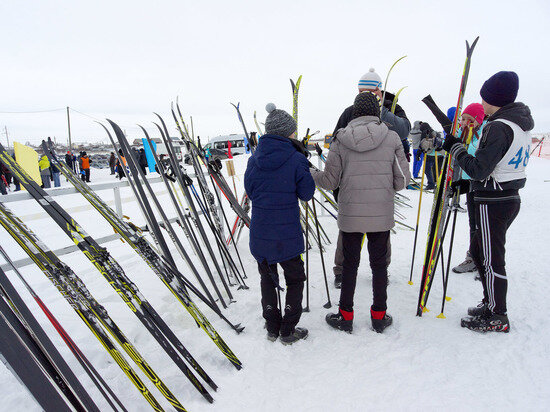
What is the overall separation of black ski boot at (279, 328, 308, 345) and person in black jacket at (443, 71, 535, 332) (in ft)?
3.21

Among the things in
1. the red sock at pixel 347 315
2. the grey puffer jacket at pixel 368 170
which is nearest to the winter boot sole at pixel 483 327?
the red sock at pixel 347 315

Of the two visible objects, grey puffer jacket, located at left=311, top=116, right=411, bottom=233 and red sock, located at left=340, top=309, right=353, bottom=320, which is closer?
grey puffer jacket, located at left=311, top=116, right=411, bottom=233

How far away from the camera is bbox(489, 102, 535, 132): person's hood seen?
1.58 m

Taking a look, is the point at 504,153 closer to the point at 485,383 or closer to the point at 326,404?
the point at 485,383

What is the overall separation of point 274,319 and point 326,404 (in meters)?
0.55

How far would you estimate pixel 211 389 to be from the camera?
59.0 inches

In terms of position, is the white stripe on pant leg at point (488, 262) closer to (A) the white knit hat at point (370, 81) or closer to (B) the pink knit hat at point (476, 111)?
(A) the white knit hat at point (370, 81)

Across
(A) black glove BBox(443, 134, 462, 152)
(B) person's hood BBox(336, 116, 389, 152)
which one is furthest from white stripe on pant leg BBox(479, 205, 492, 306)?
(B) person's hood BBox(336, 116, 389, 152)

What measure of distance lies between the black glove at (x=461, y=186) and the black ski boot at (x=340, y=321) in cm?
104

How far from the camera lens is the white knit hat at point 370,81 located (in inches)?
91.2

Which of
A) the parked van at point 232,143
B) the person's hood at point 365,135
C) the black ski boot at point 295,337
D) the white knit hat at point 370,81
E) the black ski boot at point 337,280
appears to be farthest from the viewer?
the parked van at point 232,143

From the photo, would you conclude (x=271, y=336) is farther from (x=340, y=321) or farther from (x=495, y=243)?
(x=495, y=243)

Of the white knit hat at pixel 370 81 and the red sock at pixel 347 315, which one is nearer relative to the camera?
the red sock at pixel 347 315

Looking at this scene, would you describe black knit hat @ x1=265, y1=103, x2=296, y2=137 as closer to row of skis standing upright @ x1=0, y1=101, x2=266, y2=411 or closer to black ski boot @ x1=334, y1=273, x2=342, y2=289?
row of skis standing upright @ x1=0, y1=101, x2=266, y2=411
